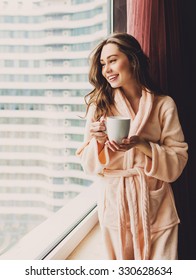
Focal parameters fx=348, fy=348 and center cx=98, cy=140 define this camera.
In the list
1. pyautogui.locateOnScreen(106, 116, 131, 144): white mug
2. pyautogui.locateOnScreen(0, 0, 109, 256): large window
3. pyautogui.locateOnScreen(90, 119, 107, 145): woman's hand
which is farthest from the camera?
pyautogui.locateOnScreen(0, 0, 109, 256): large window

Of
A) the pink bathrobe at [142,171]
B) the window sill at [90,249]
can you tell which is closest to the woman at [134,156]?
the pink bathrobe at [142,171]

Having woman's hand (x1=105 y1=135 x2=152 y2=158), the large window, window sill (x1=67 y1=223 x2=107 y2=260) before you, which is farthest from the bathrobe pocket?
the large window

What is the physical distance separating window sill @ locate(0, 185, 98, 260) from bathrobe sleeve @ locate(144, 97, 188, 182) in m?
0.68

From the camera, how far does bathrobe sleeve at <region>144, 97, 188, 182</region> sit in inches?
42.7

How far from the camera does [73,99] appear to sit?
1.67m

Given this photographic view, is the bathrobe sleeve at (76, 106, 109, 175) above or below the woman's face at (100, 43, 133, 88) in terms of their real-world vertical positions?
below

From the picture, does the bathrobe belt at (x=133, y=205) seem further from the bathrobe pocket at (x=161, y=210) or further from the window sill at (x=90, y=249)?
the window sill at (x=90, y=249)

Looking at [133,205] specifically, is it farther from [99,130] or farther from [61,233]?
[61,233]

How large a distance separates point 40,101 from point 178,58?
0.62 m

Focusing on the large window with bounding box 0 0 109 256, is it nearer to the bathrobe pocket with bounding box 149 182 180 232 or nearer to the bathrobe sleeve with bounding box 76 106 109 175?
the bathrobe sleeve with bounding box 76 106 109 175

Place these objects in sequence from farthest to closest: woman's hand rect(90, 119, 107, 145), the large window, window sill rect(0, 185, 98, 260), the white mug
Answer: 1. window sill rect(0, 185, 98, 260)
2. the large window
3. woman's hand rect(90, 119, 107, 145)
4. the white mug

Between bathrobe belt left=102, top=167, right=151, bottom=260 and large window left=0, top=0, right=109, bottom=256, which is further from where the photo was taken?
large window left=0, top=0, right=109, bottom=256

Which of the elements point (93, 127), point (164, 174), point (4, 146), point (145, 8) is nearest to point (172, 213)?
point (164, 174)

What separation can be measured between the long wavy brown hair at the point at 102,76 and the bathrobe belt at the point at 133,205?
0.22 metres
